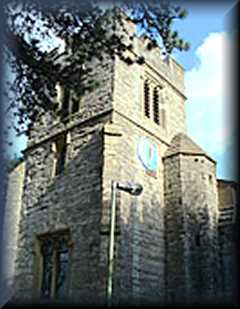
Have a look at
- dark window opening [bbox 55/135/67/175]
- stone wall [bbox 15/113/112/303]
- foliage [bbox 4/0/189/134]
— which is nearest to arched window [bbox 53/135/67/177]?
dark window opening [bbox 55/135/67/175]

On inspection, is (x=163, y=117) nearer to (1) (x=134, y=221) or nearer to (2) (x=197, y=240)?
(2) (x=197, y=240)

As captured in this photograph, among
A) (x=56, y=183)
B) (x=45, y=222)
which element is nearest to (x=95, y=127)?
(x=56, y=183)

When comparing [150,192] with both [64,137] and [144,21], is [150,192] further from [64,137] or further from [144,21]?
[144,21]

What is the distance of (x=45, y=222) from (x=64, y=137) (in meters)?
3.11

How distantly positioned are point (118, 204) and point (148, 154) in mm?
2971

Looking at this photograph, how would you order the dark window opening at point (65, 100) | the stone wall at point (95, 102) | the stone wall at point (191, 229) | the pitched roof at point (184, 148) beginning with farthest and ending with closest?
the pitched roof at point (184, 148), the stone wall at point (95, 102), the stone wall at point (191, 229), the dark window opening at point (65, 100)

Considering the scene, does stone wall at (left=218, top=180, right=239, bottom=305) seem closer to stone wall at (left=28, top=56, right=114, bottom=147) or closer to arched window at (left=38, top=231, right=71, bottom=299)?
stone wall at (left=28, top=56, right=114, bottom=147)

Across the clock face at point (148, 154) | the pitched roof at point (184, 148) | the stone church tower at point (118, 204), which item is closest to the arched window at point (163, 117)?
the stone church tower at point (118, 204)

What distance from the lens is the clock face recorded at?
14633 mm

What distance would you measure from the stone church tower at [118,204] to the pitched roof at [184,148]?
1.7 inches

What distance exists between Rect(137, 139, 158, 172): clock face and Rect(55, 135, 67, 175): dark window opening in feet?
8.95

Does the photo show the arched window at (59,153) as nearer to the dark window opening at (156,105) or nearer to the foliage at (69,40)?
the dark window opening at (156,105)

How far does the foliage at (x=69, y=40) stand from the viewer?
5684mm

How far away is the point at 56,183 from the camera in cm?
1470
